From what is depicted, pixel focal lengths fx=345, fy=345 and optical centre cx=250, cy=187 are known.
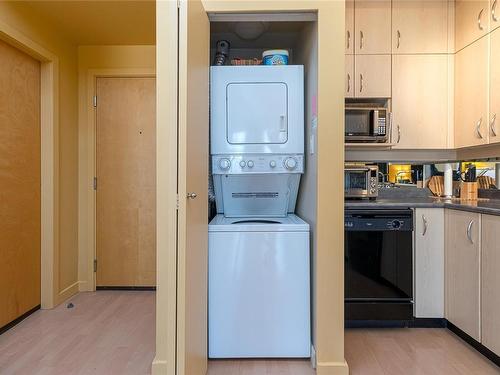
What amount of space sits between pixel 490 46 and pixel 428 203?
1136 millimetres

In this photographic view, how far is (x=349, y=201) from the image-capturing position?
8.52 feet

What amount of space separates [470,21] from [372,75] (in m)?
0.75

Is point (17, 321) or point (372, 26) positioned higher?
point (372, 26)

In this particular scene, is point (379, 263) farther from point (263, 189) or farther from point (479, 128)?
point (479, 128)

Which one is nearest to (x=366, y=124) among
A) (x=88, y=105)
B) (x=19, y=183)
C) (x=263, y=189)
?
(x=263, y=189)

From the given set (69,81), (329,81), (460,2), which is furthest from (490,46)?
(69,81)

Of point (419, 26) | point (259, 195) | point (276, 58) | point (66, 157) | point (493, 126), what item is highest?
point (419, 26)

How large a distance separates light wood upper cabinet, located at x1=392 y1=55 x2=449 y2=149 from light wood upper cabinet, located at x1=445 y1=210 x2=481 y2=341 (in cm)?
71

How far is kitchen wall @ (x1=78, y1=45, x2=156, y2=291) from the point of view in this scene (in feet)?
10.5

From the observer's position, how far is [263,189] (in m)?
2.38

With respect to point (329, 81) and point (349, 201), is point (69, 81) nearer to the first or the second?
point (329, 81)

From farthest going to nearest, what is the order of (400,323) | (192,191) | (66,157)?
(66,157) < (400,323) < (192,191)

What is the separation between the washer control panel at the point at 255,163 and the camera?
2.19 m

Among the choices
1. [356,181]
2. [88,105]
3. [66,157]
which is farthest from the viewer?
[88,105]
